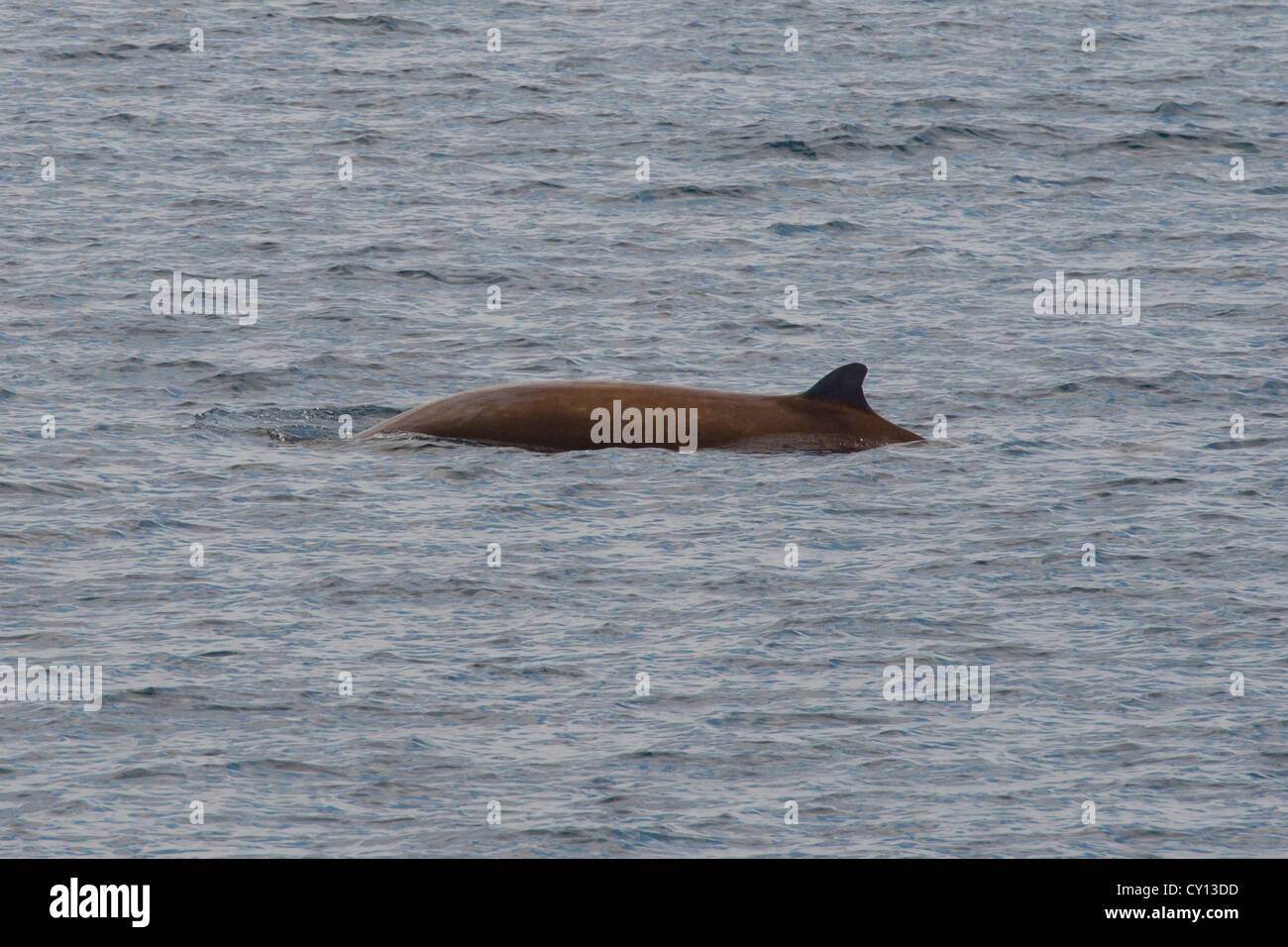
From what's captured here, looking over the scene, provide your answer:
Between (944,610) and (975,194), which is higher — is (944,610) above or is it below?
below

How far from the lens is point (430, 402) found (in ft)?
70.1

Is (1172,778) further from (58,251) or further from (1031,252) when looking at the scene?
(58,251)

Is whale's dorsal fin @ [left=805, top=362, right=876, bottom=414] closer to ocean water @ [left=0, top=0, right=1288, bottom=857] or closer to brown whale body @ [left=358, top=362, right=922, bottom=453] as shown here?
brown whale body @ [left=358, top=362, right=922, bottom=453]

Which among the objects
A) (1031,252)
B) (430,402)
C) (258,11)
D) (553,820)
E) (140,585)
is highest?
(258,11)

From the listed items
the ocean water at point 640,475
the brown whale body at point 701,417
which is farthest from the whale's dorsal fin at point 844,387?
the ocean water at point 640,475

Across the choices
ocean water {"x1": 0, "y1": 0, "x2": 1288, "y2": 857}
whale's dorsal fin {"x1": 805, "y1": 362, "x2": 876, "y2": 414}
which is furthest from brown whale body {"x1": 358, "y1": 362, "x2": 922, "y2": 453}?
ocean water {"x1": 0, "y1": 0, "x2": 1288, "y2": 857}

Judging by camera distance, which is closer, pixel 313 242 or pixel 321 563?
pixel 321 563

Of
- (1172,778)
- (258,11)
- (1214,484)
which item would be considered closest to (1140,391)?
(1214,484)

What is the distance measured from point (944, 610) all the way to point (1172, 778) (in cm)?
329

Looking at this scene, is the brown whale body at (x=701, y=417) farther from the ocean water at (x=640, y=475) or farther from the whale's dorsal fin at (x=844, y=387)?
the ocean water at (x=640, y=475)

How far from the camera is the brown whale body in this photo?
20422 mm

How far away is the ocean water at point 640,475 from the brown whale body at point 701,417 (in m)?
0.40

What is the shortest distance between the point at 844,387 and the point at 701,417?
1.35m

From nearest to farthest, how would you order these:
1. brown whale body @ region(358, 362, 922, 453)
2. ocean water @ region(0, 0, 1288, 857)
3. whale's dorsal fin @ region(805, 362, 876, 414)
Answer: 1. ocean water @ region(0, 0, 1288, 857)
2. whale's dorsal fin @ region(805, 362, 876, 414)
3. brown whale body @ region(358, 362, 922, 453)
